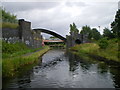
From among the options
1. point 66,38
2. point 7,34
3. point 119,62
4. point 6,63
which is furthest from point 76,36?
point 6,63

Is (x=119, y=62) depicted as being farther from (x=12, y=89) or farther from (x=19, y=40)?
(x=19, y=40)

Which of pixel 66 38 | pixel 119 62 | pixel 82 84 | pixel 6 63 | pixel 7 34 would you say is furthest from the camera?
pixel 66 38

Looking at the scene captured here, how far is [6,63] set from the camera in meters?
17.0

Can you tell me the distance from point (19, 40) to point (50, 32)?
143 ft

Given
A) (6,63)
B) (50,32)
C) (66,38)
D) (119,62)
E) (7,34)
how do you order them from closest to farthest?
(6,63) → (119,62) → (7,34) → (50,32) → (66,38)

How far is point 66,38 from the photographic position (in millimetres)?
90500

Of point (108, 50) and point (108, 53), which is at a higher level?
point (108, 50)

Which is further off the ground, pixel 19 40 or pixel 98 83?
pixel 19 40

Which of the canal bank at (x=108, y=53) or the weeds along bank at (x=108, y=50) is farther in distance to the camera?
the weeds along bank at (x=108, y=50)

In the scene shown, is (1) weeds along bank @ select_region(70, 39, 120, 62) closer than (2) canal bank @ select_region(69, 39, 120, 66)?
No

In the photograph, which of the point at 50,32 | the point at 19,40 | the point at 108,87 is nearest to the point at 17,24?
the point at 19,40

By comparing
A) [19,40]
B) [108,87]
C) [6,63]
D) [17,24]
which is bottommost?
[108,87]

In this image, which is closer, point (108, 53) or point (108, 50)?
point (108, 53)

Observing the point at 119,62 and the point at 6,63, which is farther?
the point at 119,62
